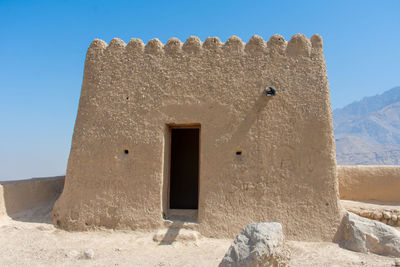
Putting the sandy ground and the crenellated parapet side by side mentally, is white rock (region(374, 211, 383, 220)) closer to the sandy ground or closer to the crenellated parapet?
the sandy ground

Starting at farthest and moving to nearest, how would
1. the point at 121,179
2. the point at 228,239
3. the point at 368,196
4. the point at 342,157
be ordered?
the point at 342,157 → the point at 368,196 → the point at 121,179 → the point at 228,239

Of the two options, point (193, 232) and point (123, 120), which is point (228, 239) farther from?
point (123, 120)

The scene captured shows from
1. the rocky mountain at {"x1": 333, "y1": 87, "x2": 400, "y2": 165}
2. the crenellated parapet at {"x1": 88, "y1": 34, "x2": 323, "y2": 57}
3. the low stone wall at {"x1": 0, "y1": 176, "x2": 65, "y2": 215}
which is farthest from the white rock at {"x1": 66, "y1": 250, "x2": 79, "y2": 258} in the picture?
→ the rocky mountain at {"x1": 333, "y1": 87, "x2": 400, "y2": 165}

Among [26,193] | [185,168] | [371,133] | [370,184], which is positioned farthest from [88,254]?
[371,133]

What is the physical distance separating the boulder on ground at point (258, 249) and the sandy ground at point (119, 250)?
1.03m

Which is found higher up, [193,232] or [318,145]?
[318,145]

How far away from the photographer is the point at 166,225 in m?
5.29

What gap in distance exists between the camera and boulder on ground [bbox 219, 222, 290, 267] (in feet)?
10.5

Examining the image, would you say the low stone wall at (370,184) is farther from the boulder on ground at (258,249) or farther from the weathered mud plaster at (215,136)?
the boulder on ground at (258,249)

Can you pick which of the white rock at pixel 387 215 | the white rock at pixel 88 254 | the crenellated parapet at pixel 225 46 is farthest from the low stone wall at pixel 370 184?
the white rock at pixel 88 254

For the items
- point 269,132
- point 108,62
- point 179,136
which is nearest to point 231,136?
point 269,132

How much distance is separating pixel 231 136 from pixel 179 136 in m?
3.42

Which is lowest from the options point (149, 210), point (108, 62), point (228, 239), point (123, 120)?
point (228, 239)

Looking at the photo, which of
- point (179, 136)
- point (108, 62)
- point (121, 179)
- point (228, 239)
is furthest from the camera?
point (179, 136)
